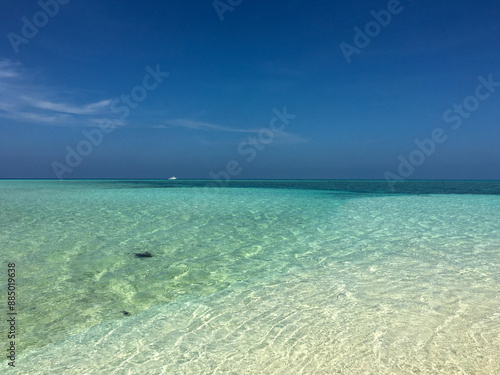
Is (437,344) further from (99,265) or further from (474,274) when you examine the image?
(99,265)

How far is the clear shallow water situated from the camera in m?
3.06

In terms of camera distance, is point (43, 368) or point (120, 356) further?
point (120, 356)

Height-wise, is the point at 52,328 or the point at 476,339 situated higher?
the point at 476,339

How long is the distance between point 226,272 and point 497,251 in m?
6.01

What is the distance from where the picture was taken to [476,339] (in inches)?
132

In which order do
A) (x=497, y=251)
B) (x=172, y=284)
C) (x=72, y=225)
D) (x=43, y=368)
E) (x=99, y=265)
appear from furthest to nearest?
(x=72, y=225), (x=497, y=251), (x=99, y=265), (x=172, y=284), (x=43, y=368)

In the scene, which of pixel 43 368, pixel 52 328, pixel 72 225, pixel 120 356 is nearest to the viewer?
pixel 43 368

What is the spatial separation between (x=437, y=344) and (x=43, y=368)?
3.65 m

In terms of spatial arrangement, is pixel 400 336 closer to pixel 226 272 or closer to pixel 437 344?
pixel 437 344

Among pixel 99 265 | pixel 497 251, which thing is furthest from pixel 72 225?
pixel 497 251

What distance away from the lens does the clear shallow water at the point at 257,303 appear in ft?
10.0

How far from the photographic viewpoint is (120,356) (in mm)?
3135

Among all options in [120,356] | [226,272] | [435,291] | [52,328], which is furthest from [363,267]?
[52,328]

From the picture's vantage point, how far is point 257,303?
14.5 ft
